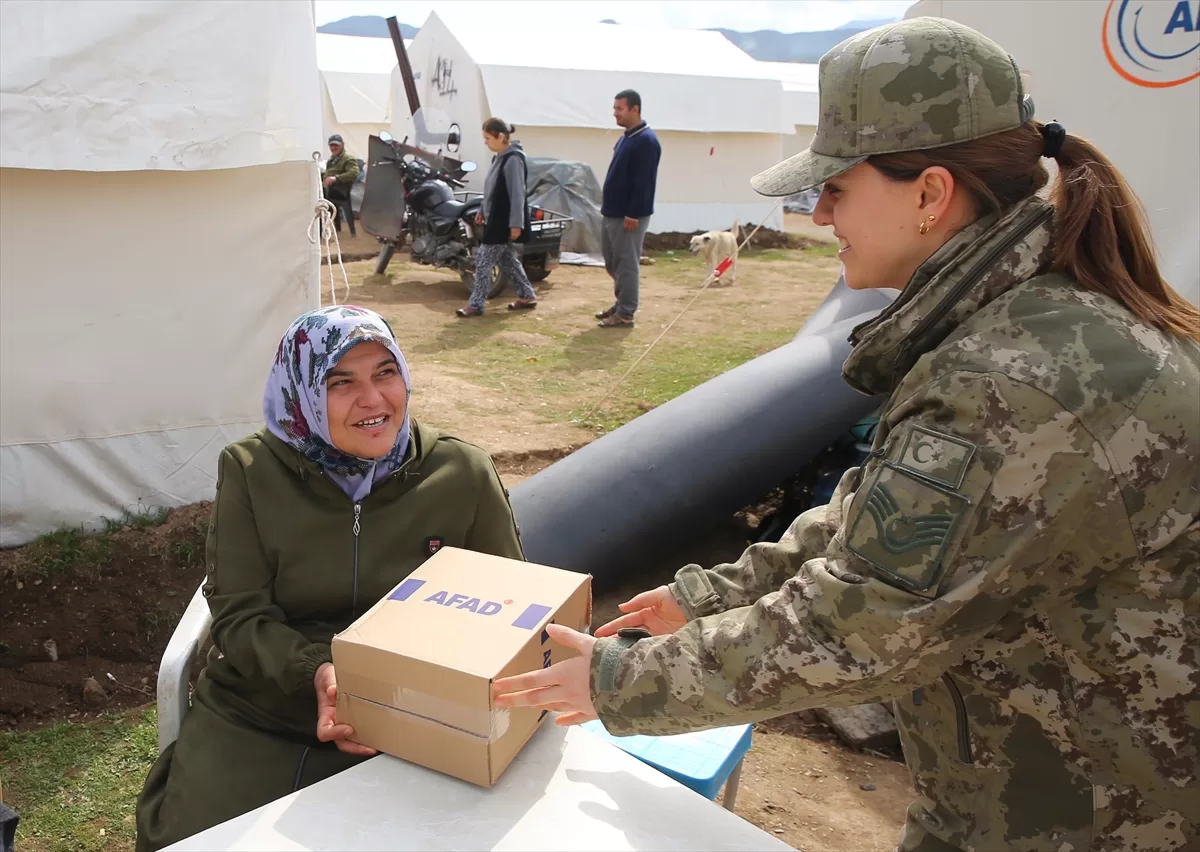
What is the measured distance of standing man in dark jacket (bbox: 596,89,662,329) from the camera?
823cm

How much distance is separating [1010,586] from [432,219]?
10017 mm

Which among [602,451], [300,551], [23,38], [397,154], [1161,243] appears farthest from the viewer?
[397,154]

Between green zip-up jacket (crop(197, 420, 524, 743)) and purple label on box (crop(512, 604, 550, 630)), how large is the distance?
1.72 ft

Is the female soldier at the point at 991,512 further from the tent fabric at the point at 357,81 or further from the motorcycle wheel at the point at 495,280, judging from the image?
the tent fabric at the point at 357,81

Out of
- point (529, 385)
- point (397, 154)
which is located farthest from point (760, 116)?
point (529, 385)

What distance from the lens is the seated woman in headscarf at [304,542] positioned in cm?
181

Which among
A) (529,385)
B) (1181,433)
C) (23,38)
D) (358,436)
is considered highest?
(23,38)

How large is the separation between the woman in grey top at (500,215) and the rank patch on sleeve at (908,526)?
8174 mm

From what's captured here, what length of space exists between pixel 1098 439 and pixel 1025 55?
4483 mm

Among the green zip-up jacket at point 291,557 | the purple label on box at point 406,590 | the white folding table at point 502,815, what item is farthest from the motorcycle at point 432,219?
the white folding table at point 502,815

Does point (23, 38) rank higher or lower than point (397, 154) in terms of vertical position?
higher

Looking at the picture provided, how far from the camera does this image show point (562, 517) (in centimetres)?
375

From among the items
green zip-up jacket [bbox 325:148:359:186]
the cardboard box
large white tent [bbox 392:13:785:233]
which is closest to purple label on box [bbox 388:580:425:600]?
the cardboard box

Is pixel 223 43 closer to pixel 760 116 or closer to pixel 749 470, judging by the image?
pixel 749 470
